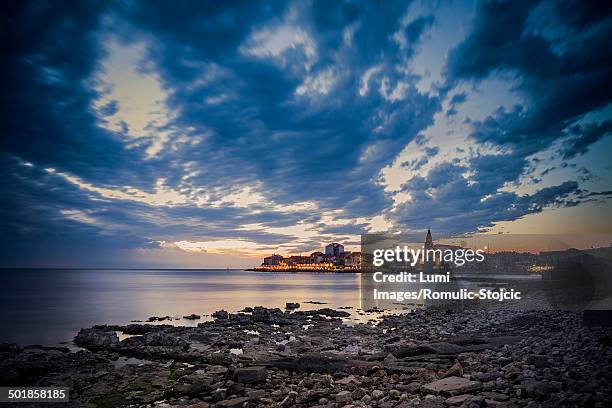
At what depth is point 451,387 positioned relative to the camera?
9.88 m

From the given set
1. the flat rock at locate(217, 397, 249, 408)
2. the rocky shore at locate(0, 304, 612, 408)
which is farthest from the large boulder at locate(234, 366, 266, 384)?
the flat rock at locate(217, 397, 249, 408)

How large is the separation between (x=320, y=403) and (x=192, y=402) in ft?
13.4

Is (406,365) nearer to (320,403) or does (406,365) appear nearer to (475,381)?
(475,381)

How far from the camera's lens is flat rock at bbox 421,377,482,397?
968cm

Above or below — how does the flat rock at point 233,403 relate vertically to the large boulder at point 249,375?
below

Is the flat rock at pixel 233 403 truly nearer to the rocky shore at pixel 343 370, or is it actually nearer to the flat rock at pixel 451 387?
the rocky shore at pixel 343 370

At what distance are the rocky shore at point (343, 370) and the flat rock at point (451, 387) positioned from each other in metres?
0.03

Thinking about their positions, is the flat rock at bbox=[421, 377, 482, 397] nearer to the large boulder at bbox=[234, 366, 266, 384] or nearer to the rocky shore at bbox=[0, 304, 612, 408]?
the rocky shore at bbox=[0, 304, 612, 408]

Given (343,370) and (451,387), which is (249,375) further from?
(451,387)

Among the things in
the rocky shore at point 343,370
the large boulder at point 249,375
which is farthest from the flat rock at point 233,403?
the large boulder at point 249,375

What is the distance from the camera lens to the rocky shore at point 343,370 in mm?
9547

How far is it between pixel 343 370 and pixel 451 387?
4.37 metres

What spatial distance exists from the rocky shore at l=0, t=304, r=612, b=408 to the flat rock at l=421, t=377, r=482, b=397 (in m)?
0.03

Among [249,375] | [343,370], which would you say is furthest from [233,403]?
[343,370]
